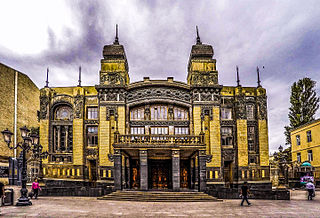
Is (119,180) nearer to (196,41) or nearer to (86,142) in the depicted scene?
(86,142)

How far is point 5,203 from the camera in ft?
52.1

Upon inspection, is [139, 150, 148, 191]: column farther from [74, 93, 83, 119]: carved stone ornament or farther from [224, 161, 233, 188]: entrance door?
[224, 161, 233, 188]: entrance door

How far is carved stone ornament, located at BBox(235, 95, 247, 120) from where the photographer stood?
29.6 metres

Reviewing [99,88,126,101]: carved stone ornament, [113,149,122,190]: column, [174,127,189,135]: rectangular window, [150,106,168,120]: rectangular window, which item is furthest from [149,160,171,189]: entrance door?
[99,88,126,101]: carved stone ornament

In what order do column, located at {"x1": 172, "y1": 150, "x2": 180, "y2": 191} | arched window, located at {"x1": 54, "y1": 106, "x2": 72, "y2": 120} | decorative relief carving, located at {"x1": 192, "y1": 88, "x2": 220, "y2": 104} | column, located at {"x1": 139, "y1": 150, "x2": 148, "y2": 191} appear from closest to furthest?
1. column, located at {"x1": 139, "y1": 150, "x2": 148, "y2": 191}
2. column, located at {"x1": 172, "y1": 150, "x2": 180, "y2": 191}
3. decorative relief carving, located at {"x1": 192, "y1": 88, "x2": 220, "y2": 104}
4. arched window, located at {"x1": 54, "y1": 106, "x2": 72, "y2": 120}

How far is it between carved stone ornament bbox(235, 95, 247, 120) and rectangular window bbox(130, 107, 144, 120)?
9387 mm

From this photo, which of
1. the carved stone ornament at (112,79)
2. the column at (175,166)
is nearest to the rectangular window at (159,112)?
the carved stone ornament at (112,79)

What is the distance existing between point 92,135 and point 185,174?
9832mm

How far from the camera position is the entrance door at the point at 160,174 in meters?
28.2

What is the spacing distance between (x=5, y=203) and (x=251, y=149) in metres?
22.1

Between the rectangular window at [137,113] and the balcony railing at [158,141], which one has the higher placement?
the rectangular window at [137,113]

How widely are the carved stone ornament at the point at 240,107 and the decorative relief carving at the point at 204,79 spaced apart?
2953mm

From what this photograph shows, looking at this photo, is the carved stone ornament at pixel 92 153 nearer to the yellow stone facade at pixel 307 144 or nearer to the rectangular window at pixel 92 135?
the rectangular window at pixel 92 135

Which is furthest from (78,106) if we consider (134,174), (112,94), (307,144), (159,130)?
(307,144)
